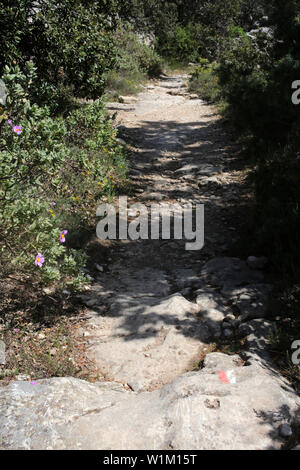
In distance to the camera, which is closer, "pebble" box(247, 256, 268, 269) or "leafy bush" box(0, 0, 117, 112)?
"pebble" box(247, 256, 268, 269)

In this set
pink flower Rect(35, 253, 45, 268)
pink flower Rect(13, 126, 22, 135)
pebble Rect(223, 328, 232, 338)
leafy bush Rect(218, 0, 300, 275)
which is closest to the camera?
→ pink flower Rect(13, 126, 22, 135)

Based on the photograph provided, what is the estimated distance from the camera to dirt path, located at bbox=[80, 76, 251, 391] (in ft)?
11.1

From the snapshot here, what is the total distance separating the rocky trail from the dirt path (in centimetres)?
1

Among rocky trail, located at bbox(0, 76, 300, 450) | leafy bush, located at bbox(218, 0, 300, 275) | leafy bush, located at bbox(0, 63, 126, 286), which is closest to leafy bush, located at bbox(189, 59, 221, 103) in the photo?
rocky trail, located at bbox(0, 76, 300, 450)

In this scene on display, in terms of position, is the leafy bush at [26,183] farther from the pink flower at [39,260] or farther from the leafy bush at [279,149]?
the leafy bush at [279,149]

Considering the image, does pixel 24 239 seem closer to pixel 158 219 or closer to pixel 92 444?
pixel 92 444

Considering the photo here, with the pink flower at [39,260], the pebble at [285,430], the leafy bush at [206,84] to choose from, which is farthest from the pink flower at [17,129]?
the leafy bush at [206,84]

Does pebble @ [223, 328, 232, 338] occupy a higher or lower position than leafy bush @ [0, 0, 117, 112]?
lower

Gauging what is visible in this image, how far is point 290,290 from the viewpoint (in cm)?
380

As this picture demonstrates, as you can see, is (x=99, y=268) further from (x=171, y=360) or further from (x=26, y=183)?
(x=171, y=360)

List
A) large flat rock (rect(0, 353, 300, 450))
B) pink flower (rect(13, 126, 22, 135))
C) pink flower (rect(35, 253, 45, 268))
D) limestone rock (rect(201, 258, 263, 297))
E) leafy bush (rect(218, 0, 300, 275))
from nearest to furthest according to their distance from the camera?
large flat rock (rect(0, 353, 300, 450)) → pink flower (rect(13, 126, 22, 135)) → pink flower (rect(35, 253, 45, 268)) → limestone rock (rect(201, 258, 263, 297)) → leafy bush (rect(218, 0, 300, 275))

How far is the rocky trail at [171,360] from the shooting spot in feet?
7.11

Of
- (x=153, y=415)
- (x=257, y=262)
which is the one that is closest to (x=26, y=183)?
(x=153, y=415)

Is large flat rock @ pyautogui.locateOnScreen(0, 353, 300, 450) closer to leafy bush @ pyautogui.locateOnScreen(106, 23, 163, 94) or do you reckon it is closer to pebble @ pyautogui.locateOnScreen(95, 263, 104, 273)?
pebble @ pyautogui.locateOnScreen(95, 263, 104, 273)
